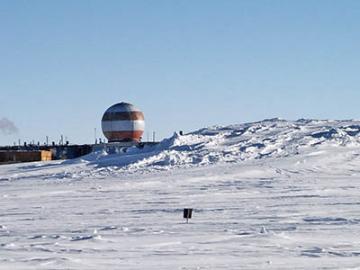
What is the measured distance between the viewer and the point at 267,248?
11.2m

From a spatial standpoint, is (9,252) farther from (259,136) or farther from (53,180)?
(259,136)

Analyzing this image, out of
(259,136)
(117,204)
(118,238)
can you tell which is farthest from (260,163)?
(118,238)

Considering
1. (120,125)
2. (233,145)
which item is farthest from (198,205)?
(120,125)

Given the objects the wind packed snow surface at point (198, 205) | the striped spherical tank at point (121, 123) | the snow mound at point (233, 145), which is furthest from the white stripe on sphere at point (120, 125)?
the wind packed snow surface at point (198, 205)

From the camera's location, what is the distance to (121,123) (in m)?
58.6

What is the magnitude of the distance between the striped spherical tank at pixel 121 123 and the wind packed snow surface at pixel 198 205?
18711 millimetres

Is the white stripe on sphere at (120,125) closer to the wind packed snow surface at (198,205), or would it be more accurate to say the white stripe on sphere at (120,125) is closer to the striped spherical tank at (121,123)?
the striped spherical tank at (121,123)

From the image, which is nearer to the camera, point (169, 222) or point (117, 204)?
point (169, 222)

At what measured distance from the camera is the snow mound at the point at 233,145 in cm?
3362

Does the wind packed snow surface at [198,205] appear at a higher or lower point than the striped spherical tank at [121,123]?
lower

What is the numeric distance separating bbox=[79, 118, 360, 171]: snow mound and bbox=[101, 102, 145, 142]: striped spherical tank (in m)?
16.3

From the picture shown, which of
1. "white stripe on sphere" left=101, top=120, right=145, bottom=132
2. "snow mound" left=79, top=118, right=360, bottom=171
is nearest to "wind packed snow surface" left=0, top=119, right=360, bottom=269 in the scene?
"snow mound" left=79, top=118, right=360, bottom=171

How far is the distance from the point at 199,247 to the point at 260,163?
66.3 ft

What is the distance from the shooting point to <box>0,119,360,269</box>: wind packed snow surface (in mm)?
10656
